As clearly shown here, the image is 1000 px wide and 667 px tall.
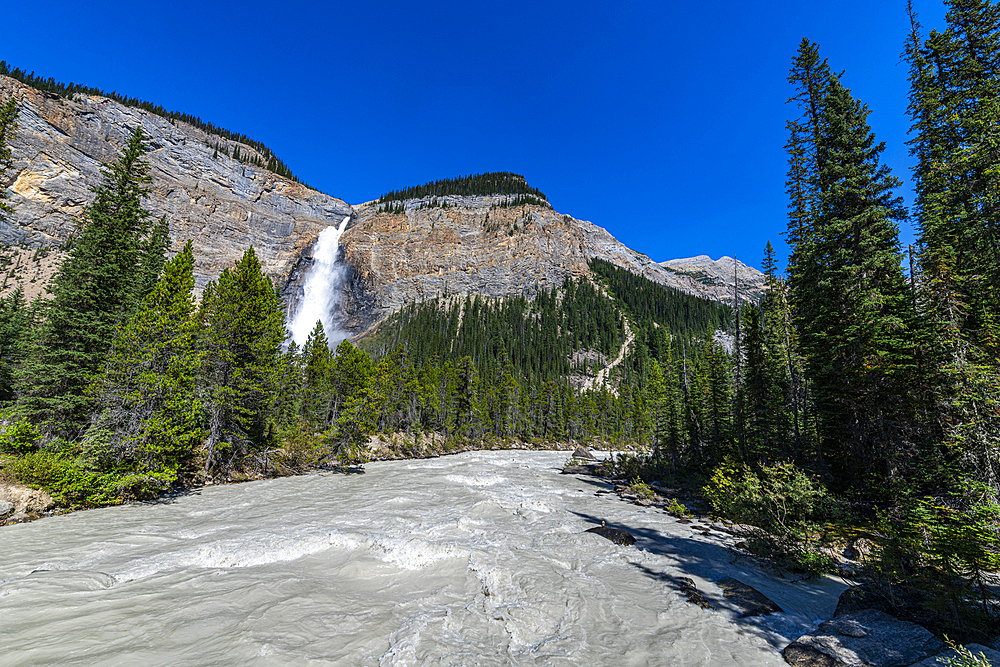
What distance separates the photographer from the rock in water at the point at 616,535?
11570 millimetres

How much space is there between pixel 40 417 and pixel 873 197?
1369 inches

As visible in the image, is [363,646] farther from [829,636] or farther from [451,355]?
[451,355]

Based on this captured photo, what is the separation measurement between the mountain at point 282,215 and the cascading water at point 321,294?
11.9ft

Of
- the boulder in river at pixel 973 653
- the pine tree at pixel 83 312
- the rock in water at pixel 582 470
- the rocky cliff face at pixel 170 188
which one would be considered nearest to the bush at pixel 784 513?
the boulder in river at pixel 973 653

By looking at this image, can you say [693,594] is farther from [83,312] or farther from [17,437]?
[83,312]

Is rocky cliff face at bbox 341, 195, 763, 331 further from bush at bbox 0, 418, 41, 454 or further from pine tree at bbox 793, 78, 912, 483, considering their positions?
pine tree at bbox 793, 78, 912, 483

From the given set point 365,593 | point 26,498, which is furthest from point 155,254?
point 365,593

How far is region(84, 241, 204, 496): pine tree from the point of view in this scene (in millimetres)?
13766

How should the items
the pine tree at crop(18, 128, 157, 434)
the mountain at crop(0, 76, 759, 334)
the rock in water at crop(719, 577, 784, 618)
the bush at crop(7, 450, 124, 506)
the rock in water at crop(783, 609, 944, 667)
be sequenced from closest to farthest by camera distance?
the rock in water at crop(783, 609, 944, 667) → the rock in water at crop(719, 577, 784, 618) → the bush at crop(7, 450, 124, 506) → the pine tree at crop(18, 128, 157, 434) → the mountain at crop(0, 76, 759, 334)

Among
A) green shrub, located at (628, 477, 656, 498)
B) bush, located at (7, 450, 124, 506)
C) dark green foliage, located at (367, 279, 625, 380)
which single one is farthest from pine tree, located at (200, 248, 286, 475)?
dark green foliage, located at (367, 279, 625, 380)

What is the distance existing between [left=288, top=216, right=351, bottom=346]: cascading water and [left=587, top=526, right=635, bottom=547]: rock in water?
5476 inches

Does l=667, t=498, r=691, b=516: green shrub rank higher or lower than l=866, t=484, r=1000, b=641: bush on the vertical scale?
lower

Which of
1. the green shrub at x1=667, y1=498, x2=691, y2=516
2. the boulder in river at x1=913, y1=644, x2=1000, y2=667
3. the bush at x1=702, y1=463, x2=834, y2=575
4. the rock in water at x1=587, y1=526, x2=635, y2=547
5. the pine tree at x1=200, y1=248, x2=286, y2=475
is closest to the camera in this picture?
the boulder in river at x1=913, y1=644, x2=1000, y2=667

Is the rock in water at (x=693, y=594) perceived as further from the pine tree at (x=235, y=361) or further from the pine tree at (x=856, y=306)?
the pine tree at (x=235, y=361)
